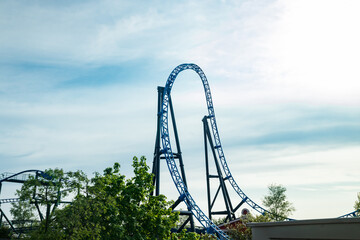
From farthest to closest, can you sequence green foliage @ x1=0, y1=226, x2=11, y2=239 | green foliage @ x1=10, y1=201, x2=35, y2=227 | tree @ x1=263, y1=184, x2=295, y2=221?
tree @ x1=263, y1=184, x2=295, y2=221, green foliage @ x1=0, y1=226, x2=11, y2=239, green foliage @ x1=10, y1=201, x2=35, y2=227

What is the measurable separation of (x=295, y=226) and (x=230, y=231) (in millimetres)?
15419

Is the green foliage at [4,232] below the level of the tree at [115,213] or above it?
below

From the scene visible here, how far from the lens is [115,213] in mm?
14141

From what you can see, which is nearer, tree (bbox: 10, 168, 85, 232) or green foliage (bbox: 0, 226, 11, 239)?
tree (bbox: 10, 168, 85, 232)

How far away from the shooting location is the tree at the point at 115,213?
12.1 metres

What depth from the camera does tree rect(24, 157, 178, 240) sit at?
12.1 m

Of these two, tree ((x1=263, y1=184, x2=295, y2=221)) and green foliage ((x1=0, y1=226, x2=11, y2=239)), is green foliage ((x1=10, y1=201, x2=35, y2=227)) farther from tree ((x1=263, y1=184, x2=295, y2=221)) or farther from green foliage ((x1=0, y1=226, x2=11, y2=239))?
tree ((x1=263, y1=184, x2=295, y2=221))

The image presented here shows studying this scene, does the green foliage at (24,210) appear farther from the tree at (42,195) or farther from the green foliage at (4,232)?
the green foliage at (4,232)

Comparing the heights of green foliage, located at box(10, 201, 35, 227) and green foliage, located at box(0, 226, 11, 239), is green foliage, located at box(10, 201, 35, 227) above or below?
above

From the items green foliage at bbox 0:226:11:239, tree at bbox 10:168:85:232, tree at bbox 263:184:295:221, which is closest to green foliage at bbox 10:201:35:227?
tree at bbox 10:168:85:232

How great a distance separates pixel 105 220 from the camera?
13.9m

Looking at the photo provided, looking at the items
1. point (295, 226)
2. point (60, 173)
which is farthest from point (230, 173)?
point (295, 226)

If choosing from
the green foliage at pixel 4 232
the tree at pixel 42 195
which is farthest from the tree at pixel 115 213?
the green foliage at pixel 4 232

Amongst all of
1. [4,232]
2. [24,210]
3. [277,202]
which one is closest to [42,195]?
[24,210]
